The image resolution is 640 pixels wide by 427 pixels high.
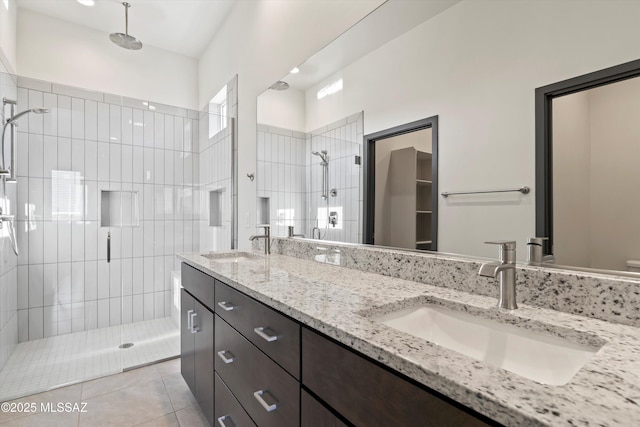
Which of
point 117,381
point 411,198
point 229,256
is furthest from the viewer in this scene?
point 229,256

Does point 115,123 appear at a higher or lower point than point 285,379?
higher

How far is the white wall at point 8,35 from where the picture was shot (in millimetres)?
2348

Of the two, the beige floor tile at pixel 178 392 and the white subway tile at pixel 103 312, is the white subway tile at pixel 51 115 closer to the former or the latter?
the white subway tile at pixel 103 312

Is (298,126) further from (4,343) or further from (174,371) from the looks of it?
(4,343)

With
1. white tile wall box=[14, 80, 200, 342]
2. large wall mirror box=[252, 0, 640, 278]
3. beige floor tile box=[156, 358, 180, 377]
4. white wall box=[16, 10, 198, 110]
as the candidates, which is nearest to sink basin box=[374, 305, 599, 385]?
large wall mirror box=[252, 0, 640, 278]

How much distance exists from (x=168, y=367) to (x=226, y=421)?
1.31m

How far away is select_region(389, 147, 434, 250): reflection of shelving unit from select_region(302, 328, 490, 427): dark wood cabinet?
0.63 m

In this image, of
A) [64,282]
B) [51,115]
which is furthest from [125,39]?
[64,282]

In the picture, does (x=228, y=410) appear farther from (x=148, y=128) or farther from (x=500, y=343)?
(x=148, y=128)

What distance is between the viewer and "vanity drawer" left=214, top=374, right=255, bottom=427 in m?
1.17

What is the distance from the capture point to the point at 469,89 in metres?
1.05

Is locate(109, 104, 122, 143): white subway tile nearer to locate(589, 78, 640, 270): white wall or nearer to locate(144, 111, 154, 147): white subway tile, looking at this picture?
locate(144, 111, 154, 147): white subway tile

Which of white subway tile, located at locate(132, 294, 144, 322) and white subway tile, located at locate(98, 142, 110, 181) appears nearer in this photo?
white subway tile, located at locate(98, 142, 110, 181)

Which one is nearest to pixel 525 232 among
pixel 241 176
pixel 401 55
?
pixel 401 55
